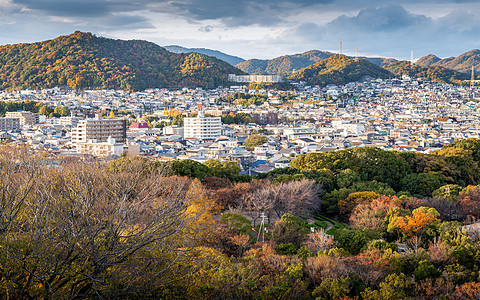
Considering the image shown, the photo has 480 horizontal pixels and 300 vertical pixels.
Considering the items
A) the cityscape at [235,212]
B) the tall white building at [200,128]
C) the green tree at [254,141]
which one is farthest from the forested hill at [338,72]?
the green tree at [254,141]

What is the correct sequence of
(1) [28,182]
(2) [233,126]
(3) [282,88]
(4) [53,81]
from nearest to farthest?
(1) [28,182], (2) [233,126], (4) [53,81], (3) [282,88]

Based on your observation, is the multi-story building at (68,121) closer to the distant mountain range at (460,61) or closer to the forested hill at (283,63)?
the forested hill at (283,63)

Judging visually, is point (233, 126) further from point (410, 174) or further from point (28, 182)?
point (28, 182)

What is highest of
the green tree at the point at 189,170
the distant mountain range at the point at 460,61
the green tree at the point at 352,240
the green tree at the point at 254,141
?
the distant mountain range at the point at 460,61

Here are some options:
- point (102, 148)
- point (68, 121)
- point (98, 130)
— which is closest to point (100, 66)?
point (68, 121)

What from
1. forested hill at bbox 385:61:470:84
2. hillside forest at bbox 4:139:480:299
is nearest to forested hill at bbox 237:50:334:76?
forested hill at bbox 385:61:470:84

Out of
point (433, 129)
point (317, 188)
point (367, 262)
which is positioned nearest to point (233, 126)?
point (433, 129)
